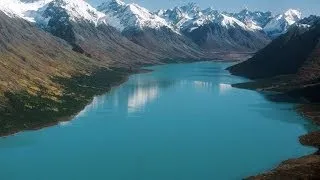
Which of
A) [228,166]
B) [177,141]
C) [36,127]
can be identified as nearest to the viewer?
[228,166]

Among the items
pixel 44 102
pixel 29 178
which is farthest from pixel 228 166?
pixel 44 102

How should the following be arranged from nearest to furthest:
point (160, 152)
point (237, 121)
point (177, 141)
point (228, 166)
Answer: point (228, 166) < point (160, 152) < point (177, 141) < point (237, 121)

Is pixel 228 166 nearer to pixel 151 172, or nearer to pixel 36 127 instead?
pixel 151 172

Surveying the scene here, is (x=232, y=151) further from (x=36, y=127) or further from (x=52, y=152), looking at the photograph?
(x=36, y=127)

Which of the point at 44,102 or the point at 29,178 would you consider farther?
the point at 44,102

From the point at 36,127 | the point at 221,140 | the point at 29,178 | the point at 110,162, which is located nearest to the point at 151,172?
the point at 110,162

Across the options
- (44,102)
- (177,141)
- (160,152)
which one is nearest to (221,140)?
(177,141)

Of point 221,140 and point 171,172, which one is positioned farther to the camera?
point 221,140

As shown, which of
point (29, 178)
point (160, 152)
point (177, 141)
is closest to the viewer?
point (29, 178)

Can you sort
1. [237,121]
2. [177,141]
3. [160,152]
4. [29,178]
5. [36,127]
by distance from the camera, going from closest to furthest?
[29,178], [160,152], [177,141], [36,127], [237,121]
